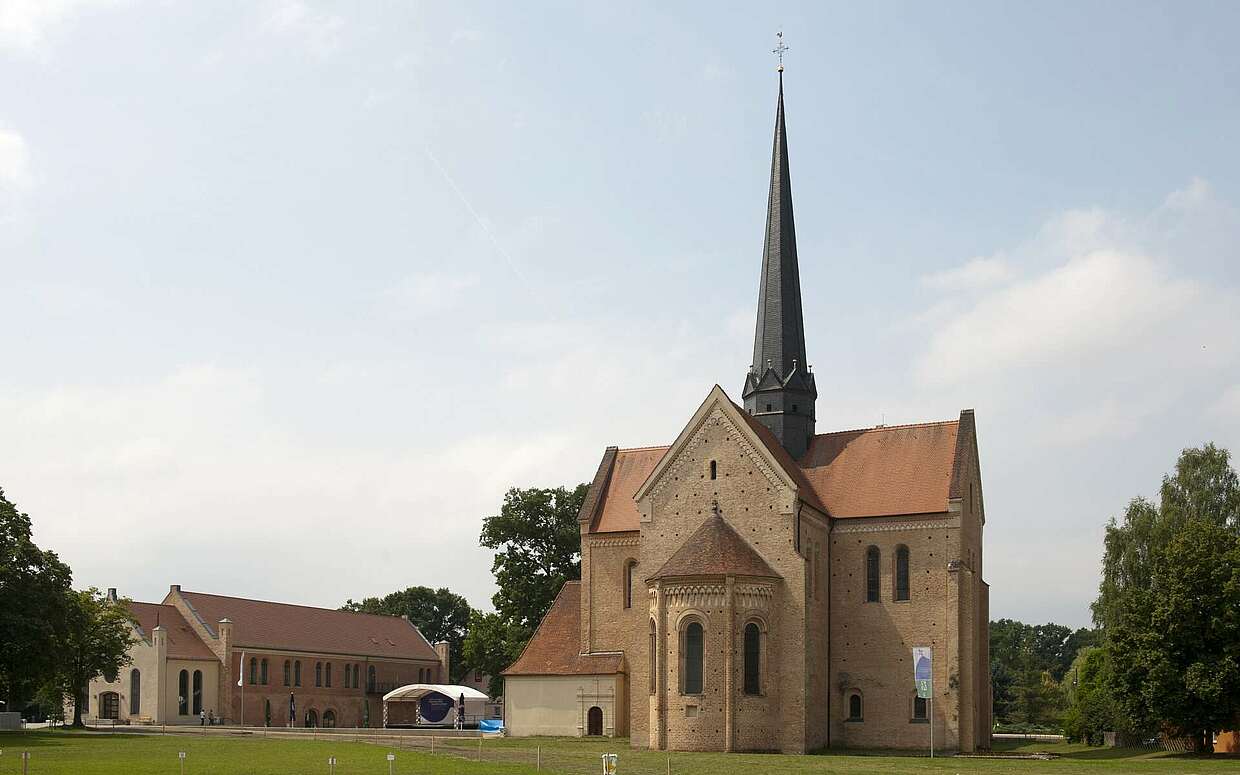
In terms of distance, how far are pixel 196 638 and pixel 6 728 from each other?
2094 centimetres

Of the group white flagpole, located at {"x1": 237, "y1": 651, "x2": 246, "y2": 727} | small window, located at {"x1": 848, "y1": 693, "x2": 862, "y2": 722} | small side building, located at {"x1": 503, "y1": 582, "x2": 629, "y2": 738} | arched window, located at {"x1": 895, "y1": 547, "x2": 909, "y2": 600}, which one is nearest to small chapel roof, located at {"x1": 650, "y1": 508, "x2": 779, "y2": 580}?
arched window, located at {"x1": 895, "y1": 547, "x2": 909, "y2": 600}

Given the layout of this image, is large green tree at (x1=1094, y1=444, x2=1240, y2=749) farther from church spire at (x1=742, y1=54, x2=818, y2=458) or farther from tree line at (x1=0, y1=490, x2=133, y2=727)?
tree line at (x1=0, y1=490, x2=133, y2=727)

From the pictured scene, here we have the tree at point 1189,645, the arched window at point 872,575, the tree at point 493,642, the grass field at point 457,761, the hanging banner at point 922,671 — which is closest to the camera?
the grass field at point 457,761

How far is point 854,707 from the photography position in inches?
2178

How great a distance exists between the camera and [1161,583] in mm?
51406

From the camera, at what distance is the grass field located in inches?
1399

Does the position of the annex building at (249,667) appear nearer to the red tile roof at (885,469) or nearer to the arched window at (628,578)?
the arched window at (628,578)

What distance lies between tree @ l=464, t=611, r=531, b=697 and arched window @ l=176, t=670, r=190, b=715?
18615 mm

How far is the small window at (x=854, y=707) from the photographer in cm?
5503

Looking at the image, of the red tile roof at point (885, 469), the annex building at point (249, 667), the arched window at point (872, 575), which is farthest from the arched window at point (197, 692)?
the arched window at point (872, 575)

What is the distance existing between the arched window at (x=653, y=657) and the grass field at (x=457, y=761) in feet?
9.24

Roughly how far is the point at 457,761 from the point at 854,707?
2186cm

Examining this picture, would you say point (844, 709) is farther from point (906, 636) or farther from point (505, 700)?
point (505, 700)

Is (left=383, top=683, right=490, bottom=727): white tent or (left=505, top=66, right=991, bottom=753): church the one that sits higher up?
(left=505, top=66, right=991, bottom=753): church
